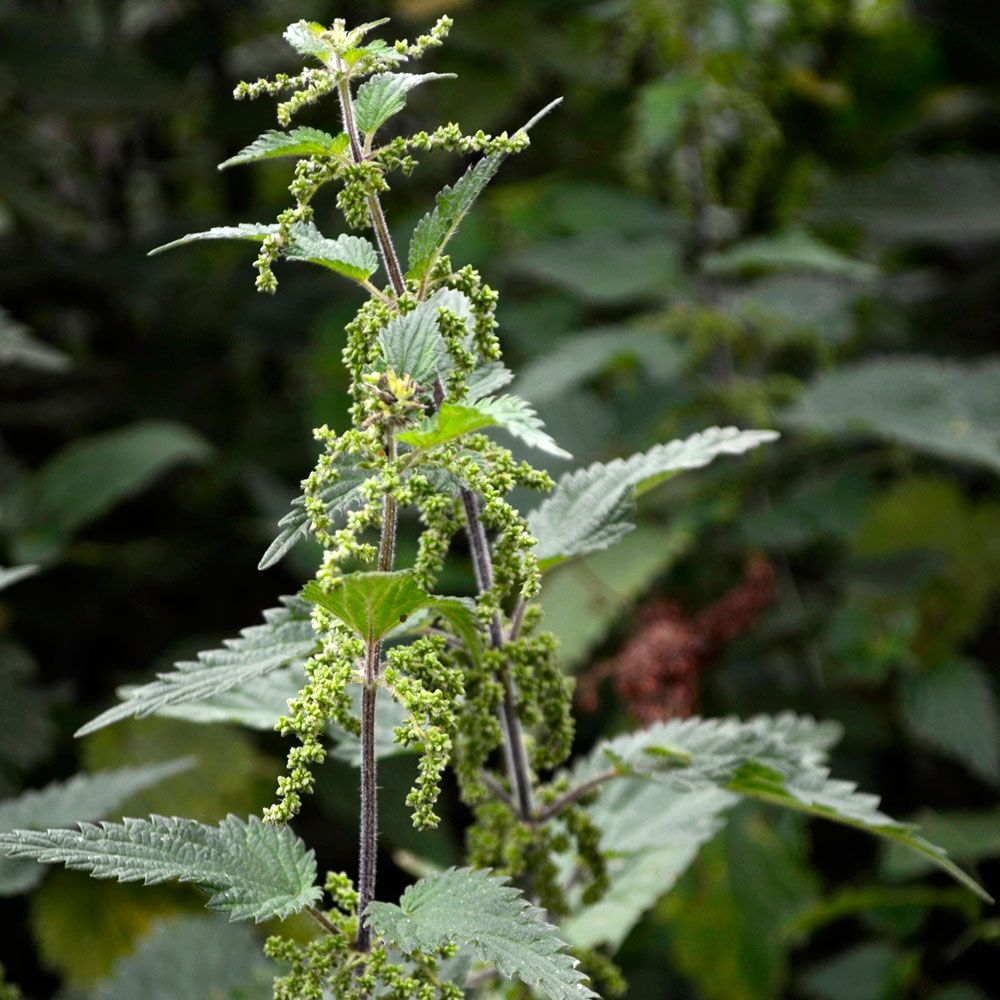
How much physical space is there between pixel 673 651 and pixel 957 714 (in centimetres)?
62

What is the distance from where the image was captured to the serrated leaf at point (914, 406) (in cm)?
201

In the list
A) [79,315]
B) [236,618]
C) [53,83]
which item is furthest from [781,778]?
[79,315]

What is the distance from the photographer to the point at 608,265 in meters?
2.42

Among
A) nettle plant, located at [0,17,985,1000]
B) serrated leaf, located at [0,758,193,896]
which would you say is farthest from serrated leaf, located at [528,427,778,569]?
serrated leaf, located at [0,758,193,896]

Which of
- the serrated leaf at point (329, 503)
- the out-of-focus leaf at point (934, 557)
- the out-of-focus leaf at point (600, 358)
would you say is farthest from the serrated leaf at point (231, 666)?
the out-of-focus leaf at point (934, 557)

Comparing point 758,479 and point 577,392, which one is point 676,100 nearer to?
point 577,392

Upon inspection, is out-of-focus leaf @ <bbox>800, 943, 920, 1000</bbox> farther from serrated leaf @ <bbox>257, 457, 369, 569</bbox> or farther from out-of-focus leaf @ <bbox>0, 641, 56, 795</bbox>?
serrated leaf @ <bbox>257, 457, 369, 569</bbox>

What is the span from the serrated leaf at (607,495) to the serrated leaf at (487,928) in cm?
29

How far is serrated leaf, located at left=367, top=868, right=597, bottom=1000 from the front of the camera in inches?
30.4

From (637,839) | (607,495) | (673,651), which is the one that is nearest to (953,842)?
(673,651)

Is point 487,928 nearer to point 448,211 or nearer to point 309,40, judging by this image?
point 448,211

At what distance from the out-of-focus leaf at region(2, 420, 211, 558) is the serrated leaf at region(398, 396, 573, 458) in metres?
1.54

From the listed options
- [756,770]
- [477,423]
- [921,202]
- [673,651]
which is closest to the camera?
[477,423]

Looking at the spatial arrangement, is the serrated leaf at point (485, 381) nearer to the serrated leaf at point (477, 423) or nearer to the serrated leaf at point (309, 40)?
the serrated leaf at point (477, 423)
